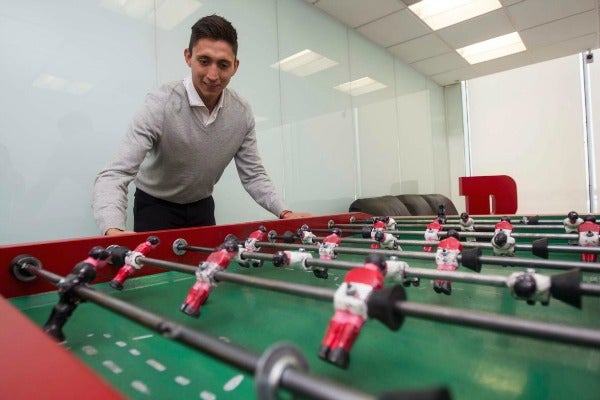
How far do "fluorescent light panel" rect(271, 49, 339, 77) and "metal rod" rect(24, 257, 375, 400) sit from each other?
123 inches

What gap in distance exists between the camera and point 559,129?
218 inches

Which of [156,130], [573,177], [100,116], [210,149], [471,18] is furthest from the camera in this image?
[573,177]

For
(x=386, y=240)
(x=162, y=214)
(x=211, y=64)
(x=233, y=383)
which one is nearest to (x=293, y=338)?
(x=233, y=383)

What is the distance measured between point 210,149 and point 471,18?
371 cm

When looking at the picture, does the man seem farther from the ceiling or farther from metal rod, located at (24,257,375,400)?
the ceiling

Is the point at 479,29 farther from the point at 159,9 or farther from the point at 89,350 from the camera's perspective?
the point at 89,350

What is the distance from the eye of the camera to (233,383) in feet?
1.50

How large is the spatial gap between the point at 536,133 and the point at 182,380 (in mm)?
6724

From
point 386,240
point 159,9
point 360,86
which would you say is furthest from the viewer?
point 360,86

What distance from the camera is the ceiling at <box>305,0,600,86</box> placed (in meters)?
3.78

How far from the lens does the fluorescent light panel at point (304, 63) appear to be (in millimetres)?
3438

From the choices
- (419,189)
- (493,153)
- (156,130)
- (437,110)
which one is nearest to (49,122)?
(156,130)

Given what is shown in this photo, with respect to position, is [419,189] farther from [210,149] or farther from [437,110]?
[210,149]

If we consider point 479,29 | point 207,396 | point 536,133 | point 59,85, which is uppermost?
point 479,29
